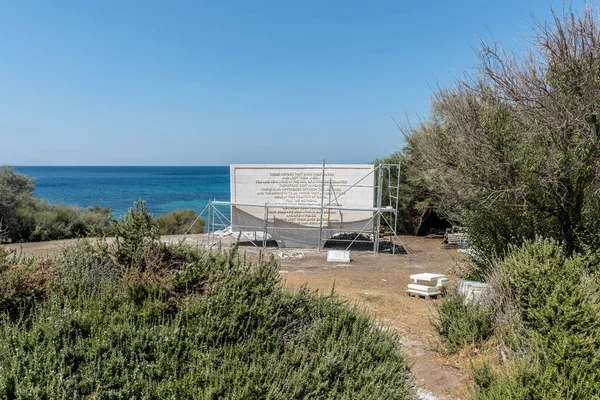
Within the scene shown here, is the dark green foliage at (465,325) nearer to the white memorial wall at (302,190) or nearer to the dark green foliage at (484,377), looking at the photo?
the dark green foliage at (484,377)

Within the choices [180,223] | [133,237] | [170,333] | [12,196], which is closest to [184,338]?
[170,333]

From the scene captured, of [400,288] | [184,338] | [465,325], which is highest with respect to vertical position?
[184,338]

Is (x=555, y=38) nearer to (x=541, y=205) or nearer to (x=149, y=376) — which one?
(x=541, y=205)

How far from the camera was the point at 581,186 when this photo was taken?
7062 millimetres

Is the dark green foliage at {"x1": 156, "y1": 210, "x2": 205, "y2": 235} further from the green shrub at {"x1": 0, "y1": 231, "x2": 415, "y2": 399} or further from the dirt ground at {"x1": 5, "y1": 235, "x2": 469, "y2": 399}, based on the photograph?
the green shrub at {"x1": 0, "y1": 231, "x2": 415, "y2": 399}

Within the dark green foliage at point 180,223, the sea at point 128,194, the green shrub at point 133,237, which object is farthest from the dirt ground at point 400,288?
the sea at point 128,194

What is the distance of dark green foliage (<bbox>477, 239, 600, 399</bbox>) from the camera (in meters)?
4.21

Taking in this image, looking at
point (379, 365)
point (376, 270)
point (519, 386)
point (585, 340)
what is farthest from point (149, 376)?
point (376, 270)

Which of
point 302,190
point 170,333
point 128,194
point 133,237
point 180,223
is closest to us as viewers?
point 170,333

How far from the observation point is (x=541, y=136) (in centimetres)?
692

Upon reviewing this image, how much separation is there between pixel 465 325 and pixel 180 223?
24187mm

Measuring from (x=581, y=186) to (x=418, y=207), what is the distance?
48.1 ft

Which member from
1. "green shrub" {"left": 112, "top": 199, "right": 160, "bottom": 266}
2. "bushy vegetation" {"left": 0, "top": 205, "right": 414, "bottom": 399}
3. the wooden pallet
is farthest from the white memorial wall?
"bushy vegetation" {"left": 0, "top": 205, "right": 414, "bottom": 399}

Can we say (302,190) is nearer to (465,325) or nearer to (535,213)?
(535,213)
